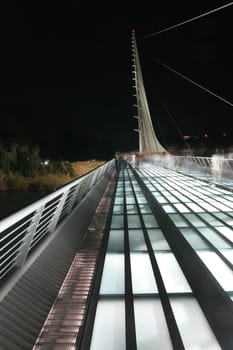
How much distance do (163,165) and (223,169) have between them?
2118 centimetres

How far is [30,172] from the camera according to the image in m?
39.3

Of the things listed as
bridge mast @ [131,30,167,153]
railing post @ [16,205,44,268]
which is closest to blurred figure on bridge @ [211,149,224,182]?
railing post @ [16,205,44,268]

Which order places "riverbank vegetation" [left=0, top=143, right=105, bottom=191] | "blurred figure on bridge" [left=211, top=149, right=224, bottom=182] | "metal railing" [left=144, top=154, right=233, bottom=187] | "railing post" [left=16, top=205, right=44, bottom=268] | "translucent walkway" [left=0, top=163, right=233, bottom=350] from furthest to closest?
1. "riverbank vegetation" [left=0, top=143, right=105, bottom=191]
2. "blurred figure on bridge" [left=211, top=149, right=224, bottom=182]
3. "metal railing" [left=144, top=154, right=233, bottom=187]
4. "railing post" [left=16, top=205, right=44, bottom=268]
5. "translucent walkway" [left=0, top=163, right=233, bottom=350]

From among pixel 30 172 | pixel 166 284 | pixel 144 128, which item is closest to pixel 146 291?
pixel 166 284

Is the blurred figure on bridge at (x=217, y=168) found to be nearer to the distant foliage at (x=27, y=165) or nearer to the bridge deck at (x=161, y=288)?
the bridge deck at (x=161, y=288)

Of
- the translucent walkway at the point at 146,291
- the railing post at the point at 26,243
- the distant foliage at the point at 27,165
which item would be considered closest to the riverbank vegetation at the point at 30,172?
the distant foliage at the point at 27,165

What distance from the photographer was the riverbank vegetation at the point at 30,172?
121 feet

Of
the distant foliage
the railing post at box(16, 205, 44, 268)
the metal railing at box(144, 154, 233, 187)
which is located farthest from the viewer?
the distant foliage

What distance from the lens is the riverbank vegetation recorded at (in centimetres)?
3684

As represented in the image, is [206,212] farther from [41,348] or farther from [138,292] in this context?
[41,348]

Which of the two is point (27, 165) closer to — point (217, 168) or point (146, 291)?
point (217, 168)

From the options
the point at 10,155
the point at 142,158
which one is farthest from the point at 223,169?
the point at 142,158

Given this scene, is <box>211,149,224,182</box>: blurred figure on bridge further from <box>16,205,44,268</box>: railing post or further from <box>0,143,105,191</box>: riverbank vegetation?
<box>0,143,105,191</box>: riverbank vegetation

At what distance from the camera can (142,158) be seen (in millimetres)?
55781
